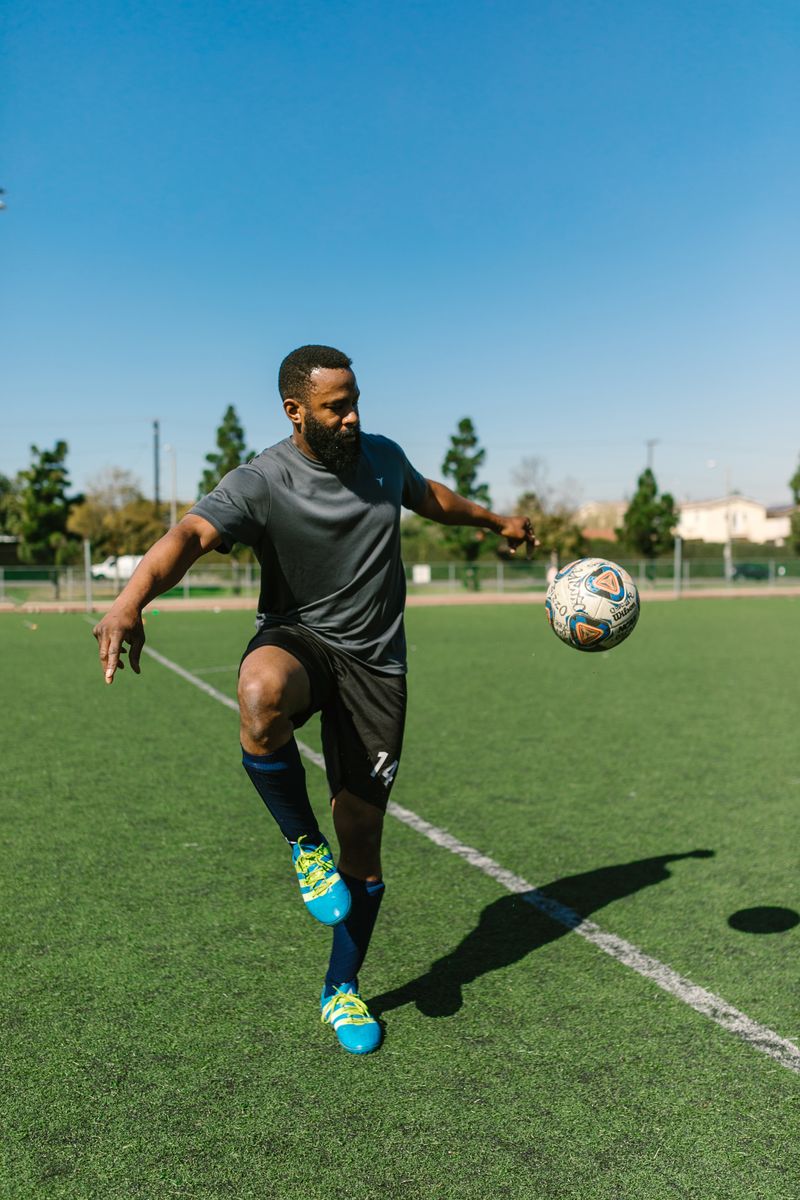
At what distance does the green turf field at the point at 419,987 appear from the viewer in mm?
2521

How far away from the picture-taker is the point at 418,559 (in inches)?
2224

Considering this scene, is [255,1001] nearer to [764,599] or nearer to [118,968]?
[118,968]

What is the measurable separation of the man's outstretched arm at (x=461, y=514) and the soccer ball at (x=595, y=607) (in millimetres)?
283

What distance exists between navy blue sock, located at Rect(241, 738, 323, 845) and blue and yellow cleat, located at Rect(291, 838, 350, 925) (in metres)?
0.04

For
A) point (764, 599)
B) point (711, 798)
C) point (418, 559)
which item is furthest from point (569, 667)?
point (418, 559)

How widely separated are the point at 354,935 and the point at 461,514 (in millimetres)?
1645

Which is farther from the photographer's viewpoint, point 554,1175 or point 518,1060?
point 518,1060

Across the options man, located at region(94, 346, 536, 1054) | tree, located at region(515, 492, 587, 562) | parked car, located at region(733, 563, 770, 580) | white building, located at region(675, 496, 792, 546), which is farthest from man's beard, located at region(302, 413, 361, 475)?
white building, located at region(675, 496, 792, 546)

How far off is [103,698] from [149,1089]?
8.81 metres

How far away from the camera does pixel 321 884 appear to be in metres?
3.07

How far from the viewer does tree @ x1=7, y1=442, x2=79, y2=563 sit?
41.3 meters

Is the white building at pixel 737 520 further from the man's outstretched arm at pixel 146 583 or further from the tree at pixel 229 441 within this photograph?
the man's outstretched arm at pixel 146 583

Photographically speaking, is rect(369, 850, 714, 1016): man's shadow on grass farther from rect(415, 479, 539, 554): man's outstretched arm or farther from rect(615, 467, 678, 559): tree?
rect(615, 467, 678, 559): tree

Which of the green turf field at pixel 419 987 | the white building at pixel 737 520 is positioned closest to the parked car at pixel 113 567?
the green turf field at pixel 419 987
